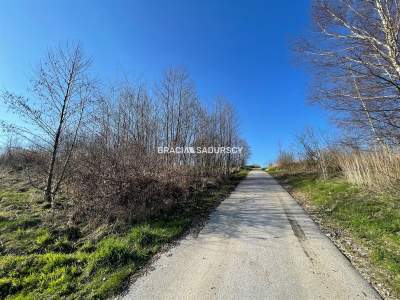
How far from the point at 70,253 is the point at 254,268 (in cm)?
383

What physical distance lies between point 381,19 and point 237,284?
712cm

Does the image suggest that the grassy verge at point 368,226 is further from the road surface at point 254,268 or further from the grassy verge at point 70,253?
the grassy verge at point 70,253

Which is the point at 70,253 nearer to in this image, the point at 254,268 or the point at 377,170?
the point at 254,268

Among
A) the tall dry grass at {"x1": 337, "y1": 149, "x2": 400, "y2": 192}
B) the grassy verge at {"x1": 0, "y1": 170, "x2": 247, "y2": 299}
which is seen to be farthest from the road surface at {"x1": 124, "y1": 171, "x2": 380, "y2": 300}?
the tall dry grass at {"x1": 337, "y1": 149, "x2": 400, "y2": 192}

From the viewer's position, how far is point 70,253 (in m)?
4.86

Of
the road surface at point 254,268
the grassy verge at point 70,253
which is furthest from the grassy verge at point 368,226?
the grassy verge at point 70,253

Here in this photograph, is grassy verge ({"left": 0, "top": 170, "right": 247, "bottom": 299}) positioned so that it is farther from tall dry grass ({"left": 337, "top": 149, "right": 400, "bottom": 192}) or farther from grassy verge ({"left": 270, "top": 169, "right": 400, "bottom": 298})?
tall dry grass ({"left": 337, "top": 149, "right": 400, "bottom": 192})

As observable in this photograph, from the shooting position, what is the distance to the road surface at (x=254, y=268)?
3.08 m

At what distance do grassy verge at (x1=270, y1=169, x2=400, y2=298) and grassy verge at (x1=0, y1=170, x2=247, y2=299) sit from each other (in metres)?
3.76

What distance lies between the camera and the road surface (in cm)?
308

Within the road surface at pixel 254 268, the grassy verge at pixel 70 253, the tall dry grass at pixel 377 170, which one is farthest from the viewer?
the tall dry grass at pixel 377 170

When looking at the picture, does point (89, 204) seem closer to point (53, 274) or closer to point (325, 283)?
point (53, 274)

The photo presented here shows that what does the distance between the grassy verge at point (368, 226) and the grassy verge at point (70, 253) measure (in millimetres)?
3760

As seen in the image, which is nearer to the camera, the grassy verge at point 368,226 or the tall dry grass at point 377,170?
the grassy verge at point 368,226
